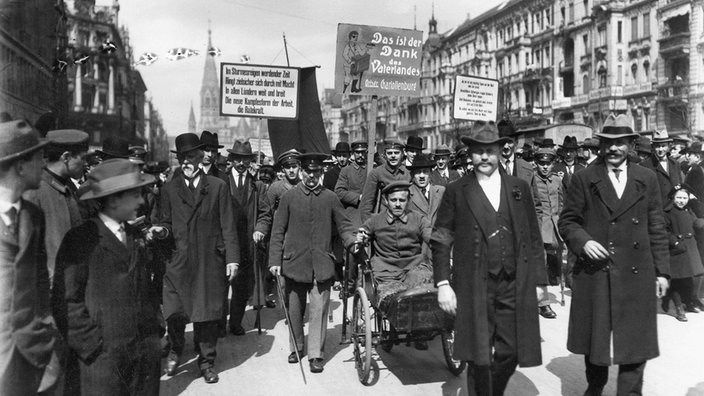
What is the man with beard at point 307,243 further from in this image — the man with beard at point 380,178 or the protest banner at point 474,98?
the protest banner at point 474,98

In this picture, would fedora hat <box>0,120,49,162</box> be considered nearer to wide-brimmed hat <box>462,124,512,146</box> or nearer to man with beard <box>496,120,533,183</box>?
wide-brimmed hat <box>462,124,512,146</box>

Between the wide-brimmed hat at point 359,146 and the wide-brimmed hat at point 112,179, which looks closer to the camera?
the wide-brimmed hat at point 112,179

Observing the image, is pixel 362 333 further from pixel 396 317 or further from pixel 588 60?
pixel 588 60

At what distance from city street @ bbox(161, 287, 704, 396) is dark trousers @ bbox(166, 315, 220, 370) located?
0.71 ft

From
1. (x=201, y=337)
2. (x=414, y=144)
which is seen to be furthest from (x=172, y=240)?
(x=414, y=144)

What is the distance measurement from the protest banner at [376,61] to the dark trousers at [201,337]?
4.90 meters

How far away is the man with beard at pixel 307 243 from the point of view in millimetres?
6250

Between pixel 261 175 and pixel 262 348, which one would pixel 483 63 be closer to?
pixel 261 175

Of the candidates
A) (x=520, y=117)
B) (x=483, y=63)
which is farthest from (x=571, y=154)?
(x=483, y=63)

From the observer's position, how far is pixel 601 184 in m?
4.69

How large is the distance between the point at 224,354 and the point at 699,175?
23.8 feet

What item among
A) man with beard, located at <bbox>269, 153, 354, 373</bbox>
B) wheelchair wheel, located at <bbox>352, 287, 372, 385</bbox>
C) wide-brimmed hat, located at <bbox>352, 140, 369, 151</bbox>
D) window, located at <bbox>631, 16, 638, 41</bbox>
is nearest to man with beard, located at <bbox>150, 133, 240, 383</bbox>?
man with beard, located at <bbox>269, 153, 354, 373</bbox>

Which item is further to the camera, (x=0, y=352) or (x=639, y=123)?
(x=639, y=123)

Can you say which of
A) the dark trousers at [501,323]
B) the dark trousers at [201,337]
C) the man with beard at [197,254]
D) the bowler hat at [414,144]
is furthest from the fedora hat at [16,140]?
the bowler hat at [414,144]
